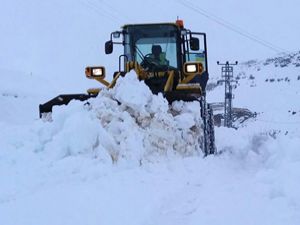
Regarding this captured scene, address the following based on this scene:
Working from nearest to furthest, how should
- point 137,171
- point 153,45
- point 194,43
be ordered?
point 137,171 → point 194,43 → point 153,45

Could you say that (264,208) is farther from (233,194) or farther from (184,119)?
(184,119)

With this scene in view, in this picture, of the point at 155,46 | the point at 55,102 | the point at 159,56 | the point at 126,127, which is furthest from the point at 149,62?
the point at 126,127

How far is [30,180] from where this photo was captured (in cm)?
498

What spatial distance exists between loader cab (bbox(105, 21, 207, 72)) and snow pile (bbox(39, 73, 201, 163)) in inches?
69.5

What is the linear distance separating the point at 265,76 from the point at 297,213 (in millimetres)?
47837

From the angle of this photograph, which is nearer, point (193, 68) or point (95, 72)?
point (193, 68)

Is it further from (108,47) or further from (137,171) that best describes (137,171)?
(108,47)

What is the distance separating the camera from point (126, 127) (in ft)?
21.1

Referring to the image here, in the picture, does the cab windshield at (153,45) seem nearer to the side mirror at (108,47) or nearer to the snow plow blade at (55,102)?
the side mirror at (108,47)

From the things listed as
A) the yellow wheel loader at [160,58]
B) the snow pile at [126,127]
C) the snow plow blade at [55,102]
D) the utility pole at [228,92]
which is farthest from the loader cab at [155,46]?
the utility pole at [228,92]

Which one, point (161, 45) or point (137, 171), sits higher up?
point (161, 45)

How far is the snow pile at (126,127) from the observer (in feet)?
19.5

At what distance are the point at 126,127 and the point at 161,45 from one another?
3.29 m

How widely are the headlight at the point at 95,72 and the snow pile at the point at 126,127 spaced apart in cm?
201
